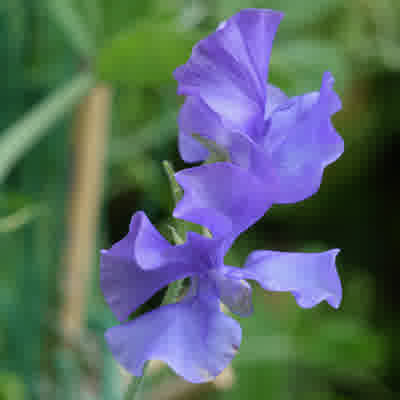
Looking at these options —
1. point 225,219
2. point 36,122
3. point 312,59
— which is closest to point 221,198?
point 225,219

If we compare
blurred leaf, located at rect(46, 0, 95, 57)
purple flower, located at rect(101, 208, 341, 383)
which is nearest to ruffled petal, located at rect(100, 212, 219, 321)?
purple flower, located at rect(101, 208, 341, 383)

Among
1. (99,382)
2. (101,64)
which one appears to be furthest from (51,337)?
(101,64)

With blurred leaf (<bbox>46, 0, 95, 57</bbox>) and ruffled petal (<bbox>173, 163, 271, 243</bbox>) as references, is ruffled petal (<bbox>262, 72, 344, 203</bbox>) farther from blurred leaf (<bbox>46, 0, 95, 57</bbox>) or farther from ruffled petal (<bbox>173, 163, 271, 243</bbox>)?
blurred leaf (<bbox>46, 0, 95, 57</bbox>)

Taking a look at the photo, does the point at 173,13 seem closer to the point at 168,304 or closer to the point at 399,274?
the point at 168,304

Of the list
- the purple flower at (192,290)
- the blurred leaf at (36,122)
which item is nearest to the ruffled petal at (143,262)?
the purple flower at (192,290)

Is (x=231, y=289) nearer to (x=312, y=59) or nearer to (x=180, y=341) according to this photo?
(x=180, y=341)
